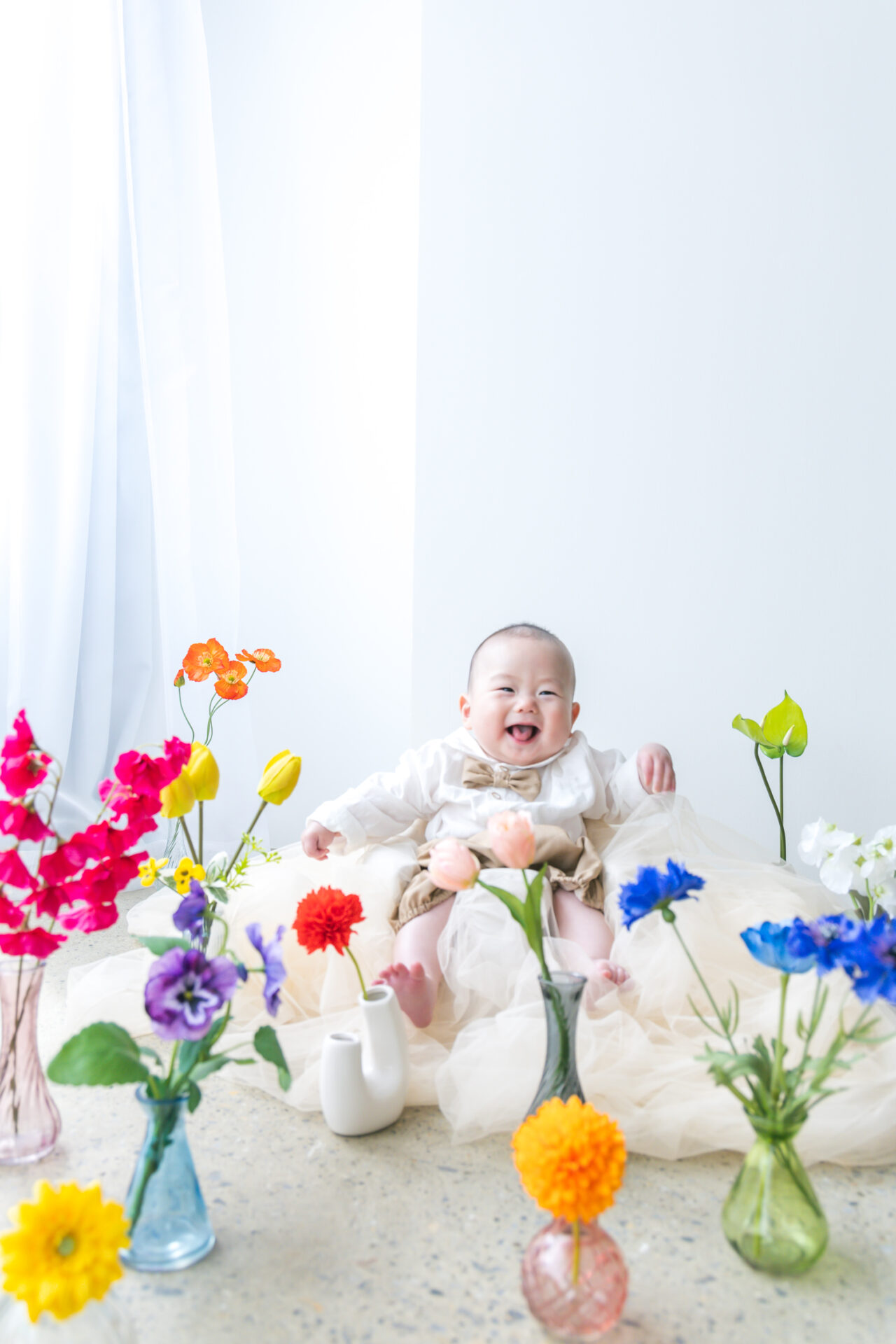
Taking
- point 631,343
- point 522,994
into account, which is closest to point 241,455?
point 631,343

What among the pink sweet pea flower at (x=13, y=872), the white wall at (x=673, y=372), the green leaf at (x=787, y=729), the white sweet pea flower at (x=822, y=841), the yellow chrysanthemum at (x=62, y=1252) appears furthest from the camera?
the white wall at (x=673, y=372)

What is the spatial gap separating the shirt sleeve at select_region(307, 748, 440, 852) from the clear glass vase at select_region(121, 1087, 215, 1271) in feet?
2.18

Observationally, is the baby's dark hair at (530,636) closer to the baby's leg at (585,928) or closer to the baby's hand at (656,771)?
the baby's hand at (656,771)

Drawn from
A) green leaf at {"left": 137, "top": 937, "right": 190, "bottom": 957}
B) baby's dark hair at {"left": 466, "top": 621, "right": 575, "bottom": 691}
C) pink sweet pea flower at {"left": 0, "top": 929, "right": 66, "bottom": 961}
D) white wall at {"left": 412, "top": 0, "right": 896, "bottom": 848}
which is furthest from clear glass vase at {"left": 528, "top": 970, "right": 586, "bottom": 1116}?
white wall at {"left": 412, "top": 0, "right": 896, "bottom": 848}

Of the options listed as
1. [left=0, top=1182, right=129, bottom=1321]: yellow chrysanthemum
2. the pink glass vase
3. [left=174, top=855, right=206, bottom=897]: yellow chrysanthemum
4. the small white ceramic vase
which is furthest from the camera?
[left=174, top=855, right=206, bottom=897]: yellow chrysanthemum

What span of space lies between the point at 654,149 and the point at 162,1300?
187 cm

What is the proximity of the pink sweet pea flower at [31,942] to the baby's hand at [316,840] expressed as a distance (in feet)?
1.88

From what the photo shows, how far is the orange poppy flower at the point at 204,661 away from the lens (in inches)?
55.4

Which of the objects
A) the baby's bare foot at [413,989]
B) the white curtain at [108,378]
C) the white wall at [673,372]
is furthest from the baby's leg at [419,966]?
the white curtain at [108,378]

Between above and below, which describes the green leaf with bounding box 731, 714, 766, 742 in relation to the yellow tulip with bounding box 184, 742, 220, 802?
below

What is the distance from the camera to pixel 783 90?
173cm

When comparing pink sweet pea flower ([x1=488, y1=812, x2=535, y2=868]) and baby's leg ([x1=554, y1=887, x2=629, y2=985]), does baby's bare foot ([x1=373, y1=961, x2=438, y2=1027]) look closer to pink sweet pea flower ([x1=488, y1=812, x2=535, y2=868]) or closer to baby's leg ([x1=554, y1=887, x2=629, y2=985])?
baby's leg ([x1=554, y1=887, x2=629, y2=985])

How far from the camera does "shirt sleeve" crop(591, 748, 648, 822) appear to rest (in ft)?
4.93

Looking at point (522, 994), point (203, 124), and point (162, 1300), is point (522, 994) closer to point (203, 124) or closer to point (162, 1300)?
point (162, 1300)
